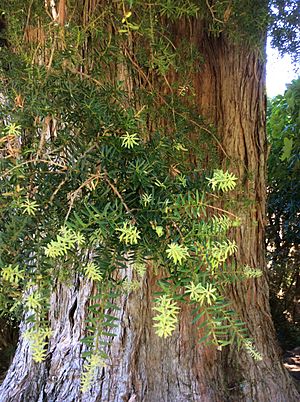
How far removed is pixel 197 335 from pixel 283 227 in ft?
4.20

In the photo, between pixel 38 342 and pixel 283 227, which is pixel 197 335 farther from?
pixel 283 227

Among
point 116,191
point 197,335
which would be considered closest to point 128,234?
point 116,191

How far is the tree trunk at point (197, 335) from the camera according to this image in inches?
46.2

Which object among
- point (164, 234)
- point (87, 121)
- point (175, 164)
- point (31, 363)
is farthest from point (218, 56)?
point (31, 363)

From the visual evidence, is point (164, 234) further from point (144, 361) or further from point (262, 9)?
point (144, 361)

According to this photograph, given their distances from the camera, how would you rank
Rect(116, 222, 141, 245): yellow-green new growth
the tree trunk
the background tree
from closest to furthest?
1. Rect(116, 222, 141, 245): yellow-green new growth
2. the tree trunk
3. the background tree

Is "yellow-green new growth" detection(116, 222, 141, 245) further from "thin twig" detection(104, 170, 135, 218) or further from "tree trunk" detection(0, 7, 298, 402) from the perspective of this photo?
"tree trunk" detection(0, 7, 298, 402)

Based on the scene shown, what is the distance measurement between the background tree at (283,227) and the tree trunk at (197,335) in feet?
2.73

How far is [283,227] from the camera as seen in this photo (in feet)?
7.61

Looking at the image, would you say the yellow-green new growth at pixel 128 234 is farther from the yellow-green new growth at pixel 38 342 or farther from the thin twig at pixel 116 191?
the yellow-green new growth at pixel 38 342

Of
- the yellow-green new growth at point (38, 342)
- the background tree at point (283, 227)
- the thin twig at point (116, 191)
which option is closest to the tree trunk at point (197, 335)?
the thin twig at point (116, 191)

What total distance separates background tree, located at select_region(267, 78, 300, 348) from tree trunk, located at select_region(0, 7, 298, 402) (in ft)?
2.73

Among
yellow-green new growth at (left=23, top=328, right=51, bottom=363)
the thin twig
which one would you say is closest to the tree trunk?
the thin twig

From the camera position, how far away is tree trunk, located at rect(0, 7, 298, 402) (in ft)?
3.85
